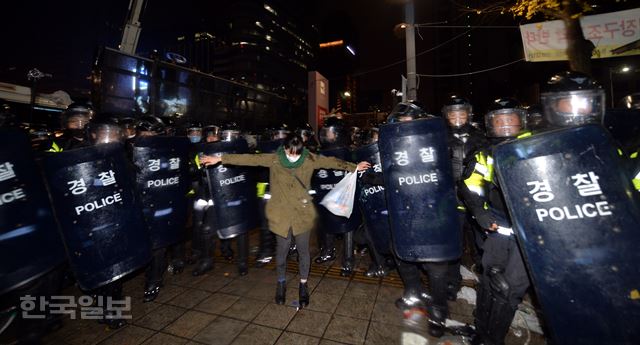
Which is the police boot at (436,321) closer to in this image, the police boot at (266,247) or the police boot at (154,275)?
the police boot at (266,247)

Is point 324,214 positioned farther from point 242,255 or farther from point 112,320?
→ point 112,320

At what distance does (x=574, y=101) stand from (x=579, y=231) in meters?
1.04

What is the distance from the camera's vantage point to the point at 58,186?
272 centimetres

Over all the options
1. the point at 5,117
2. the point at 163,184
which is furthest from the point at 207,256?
the point at 5,117

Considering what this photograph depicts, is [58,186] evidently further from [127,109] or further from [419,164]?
[127,109]

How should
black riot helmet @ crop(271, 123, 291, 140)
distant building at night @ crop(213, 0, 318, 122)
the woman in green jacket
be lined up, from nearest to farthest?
the woman in green jacket → black riot helmet @ crop(271, 123, 291, 140) → distant building at night @ crop(213, 0, 318, 122)

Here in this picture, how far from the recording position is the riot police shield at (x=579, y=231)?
1.68 m

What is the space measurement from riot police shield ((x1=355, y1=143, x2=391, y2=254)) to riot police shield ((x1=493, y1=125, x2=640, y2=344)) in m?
1.99

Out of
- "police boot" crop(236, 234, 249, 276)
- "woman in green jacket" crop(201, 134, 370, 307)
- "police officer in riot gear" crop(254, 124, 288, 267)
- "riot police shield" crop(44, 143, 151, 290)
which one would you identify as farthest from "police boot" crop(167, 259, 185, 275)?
"woman in green jacket" crop(201, 134, 370, 307)

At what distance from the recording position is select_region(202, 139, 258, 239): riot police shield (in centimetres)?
433

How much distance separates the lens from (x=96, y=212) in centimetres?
289

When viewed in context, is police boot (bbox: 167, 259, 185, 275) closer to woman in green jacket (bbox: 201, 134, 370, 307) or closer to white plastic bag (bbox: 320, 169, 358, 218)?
woman in green jacket (bbox: 201, 134, 370, 307)

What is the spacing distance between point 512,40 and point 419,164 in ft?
66.7

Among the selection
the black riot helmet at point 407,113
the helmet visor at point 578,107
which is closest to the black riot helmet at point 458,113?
the black riot helmet at point 407,113
